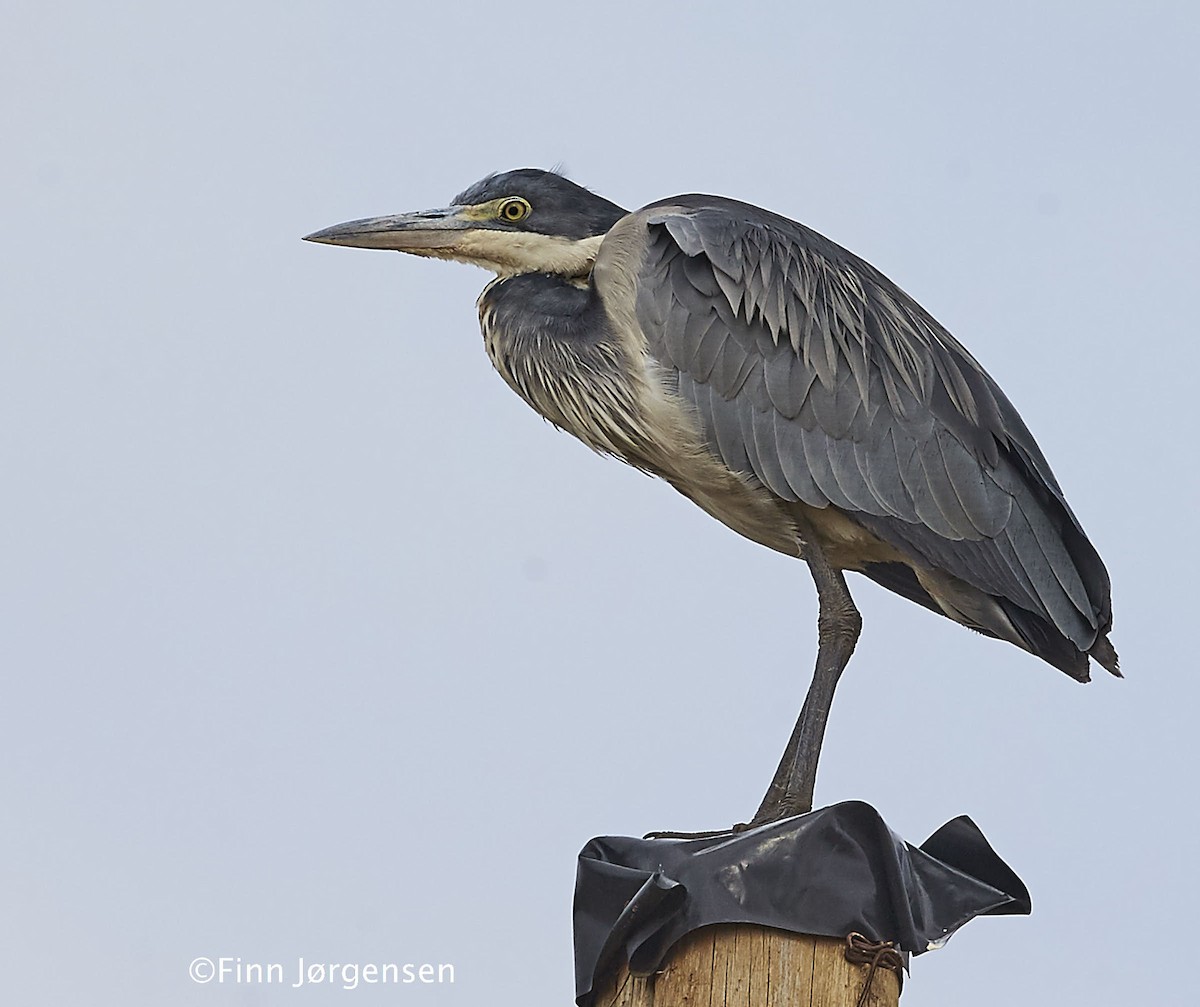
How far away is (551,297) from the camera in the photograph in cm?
443

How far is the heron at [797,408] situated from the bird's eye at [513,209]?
5 cm

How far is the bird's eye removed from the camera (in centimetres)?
456

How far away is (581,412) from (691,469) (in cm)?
36

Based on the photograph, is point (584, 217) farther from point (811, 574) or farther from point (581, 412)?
point (811, 574)

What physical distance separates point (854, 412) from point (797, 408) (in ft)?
0.57

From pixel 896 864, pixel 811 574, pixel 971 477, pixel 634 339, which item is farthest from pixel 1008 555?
pixel 896 864

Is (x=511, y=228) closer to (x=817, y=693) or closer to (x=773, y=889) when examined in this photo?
(x=817, y=693)

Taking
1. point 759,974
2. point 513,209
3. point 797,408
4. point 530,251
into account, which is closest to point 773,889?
point 759,974

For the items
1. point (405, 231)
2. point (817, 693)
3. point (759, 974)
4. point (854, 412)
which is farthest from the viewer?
point (405, 231)

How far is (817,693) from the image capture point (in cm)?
412

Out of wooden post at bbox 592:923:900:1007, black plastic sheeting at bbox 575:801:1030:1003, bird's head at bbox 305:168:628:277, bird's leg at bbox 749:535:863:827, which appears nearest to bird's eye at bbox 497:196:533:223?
bird's head at bbox 305:168:628:277

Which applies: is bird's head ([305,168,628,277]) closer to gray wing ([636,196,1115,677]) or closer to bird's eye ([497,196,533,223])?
bird's eye ([497,196,533,223])

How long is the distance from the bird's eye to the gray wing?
45cm

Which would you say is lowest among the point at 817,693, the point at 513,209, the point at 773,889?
the point at 773,889
